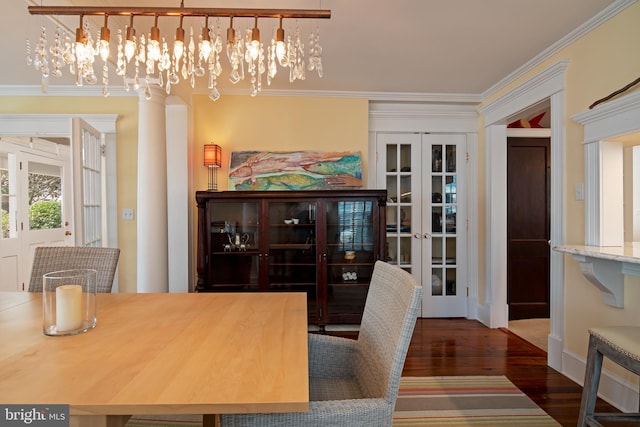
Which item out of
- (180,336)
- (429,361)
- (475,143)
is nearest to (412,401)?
(429,361)

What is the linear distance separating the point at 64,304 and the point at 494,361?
9.47 feet

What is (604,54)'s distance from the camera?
2.24m

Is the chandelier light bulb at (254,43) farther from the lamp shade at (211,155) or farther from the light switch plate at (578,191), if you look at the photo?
the light switch plate at (578,191)

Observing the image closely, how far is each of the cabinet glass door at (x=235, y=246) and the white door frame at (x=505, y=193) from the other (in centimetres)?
238

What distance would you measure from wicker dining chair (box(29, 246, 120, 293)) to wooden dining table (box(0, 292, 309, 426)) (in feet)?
1.35

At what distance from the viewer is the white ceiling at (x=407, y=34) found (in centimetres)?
212

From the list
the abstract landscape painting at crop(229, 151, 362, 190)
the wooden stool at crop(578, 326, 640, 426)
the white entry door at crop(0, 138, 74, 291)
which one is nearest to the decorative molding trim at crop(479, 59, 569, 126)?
the abstract landscape painting at crop(229, 151, 362, 190)

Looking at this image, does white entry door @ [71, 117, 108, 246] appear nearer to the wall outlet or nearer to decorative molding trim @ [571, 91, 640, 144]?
the wall outlet

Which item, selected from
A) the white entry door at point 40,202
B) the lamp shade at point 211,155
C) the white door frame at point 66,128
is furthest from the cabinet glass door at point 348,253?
the white entry door at point 40,202

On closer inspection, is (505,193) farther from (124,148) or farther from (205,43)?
(124,148)

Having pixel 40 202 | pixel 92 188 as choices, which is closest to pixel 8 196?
pixel 40 202

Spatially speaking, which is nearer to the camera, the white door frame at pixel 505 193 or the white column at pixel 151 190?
the white door frame at pixel 505 193

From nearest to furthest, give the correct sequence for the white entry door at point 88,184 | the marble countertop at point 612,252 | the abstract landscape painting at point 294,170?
the marble countertop at point 612,252 < the white entry door at point 88,184 < the abstract landscape painting at point 294,170

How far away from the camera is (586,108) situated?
93.1 inches
